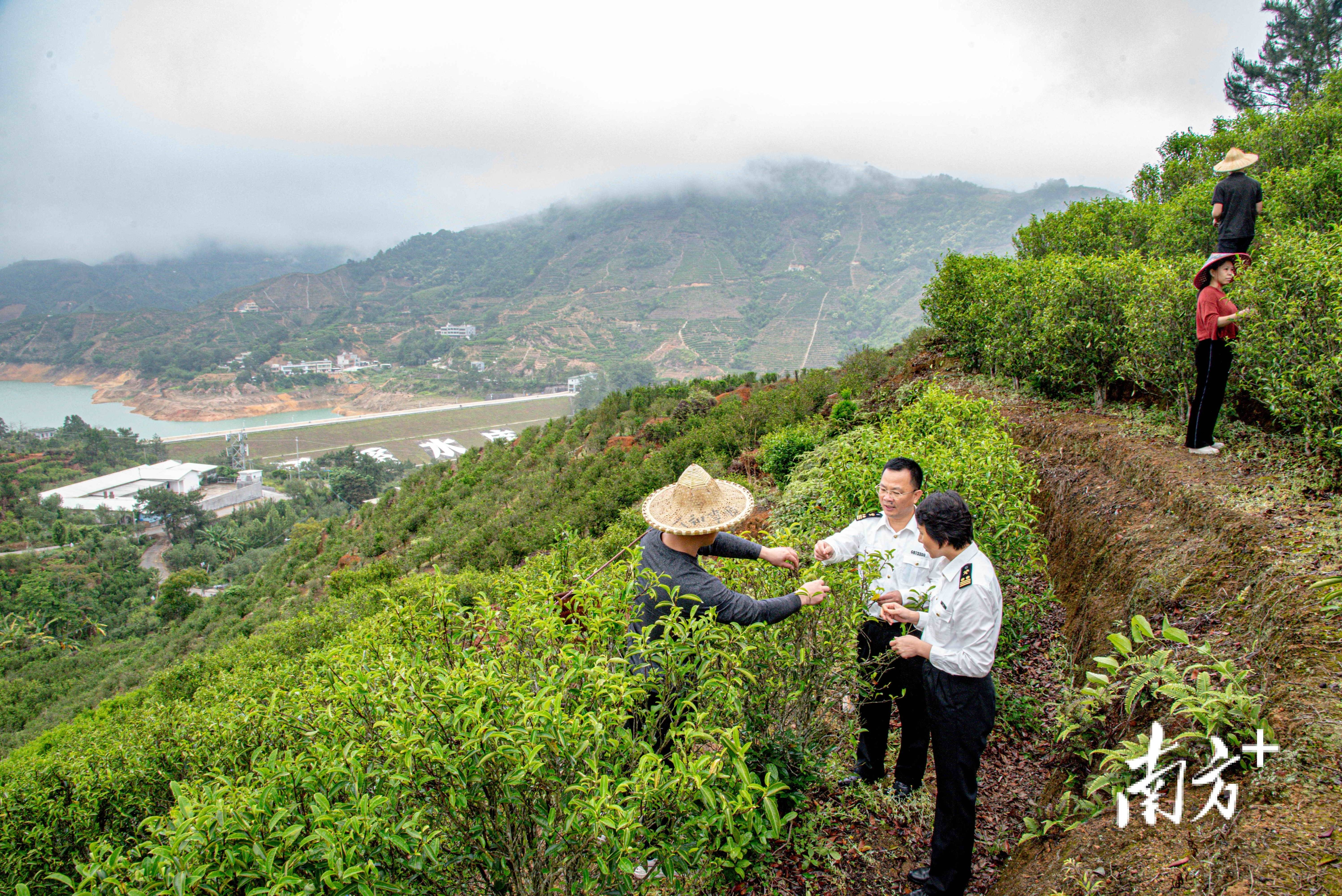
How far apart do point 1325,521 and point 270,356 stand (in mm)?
143909

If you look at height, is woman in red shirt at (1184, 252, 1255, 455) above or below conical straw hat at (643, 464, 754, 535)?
above

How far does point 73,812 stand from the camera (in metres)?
3.62

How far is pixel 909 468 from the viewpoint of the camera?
9.44ft

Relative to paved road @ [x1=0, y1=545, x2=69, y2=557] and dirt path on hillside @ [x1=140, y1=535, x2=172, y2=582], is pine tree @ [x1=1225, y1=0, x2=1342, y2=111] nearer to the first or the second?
dirt path on hillside @ [x1=140, y1=535, x2=172, y2=582]

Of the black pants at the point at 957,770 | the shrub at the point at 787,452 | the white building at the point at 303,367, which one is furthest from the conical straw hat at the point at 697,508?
the white building at the point at 303,367

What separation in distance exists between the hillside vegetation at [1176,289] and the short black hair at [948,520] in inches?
104

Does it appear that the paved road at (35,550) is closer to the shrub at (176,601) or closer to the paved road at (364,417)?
the shrub at (176,601)

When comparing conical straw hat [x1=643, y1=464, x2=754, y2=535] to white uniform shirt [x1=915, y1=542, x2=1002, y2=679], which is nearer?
white uniform shirt [x1=915, y1=542, x2=1002, y2=679]

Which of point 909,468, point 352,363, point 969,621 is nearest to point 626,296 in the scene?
point 352,363

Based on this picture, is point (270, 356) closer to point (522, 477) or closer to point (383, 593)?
point (522, 477)

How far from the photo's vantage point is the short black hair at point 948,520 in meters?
2.40

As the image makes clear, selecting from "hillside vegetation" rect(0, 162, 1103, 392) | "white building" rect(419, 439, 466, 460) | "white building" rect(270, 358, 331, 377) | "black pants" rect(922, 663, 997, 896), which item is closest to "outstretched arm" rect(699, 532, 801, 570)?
"black pants" rect(922, 663, 997, 896)

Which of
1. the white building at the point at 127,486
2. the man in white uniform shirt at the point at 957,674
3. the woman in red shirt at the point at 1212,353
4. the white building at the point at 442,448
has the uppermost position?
the woman in red shirt at the point at 1212,353

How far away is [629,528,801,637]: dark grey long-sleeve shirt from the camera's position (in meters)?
2.34
